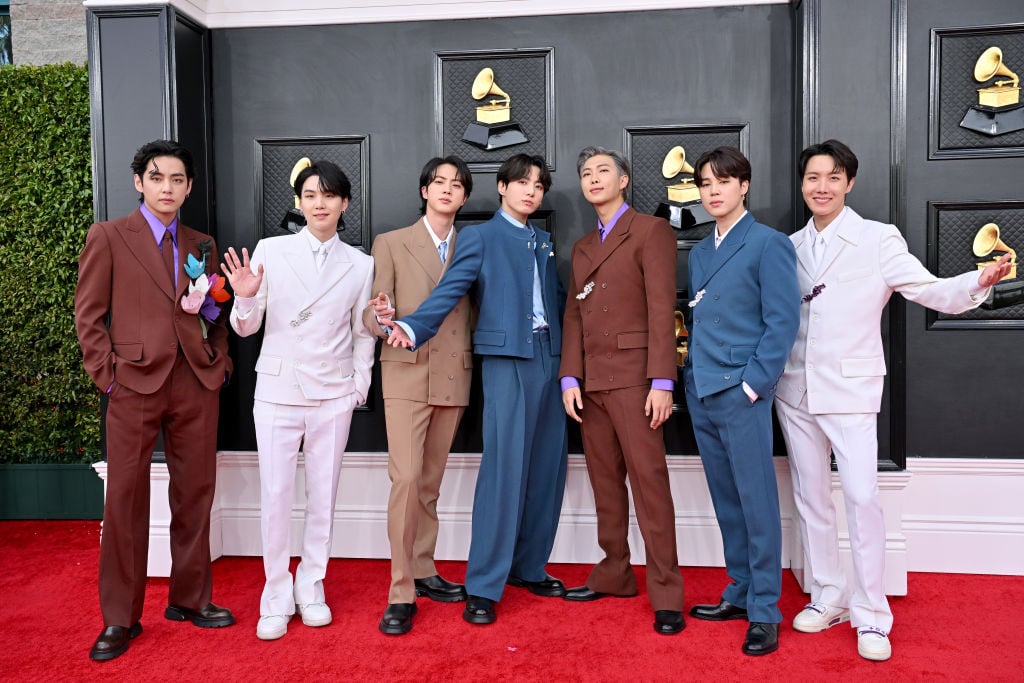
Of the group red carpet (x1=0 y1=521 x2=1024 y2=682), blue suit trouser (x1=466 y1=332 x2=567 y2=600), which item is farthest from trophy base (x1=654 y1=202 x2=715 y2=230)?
red carpet (x1=0 y1=521 x2=1024 y2=682)

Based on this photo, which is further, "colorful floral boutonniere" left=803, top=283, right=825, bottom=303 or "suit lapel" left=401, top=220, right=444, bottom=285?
"suit lapel" left=401, top=220, right=444, bottom=285

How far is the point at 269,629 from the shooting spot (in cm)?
271

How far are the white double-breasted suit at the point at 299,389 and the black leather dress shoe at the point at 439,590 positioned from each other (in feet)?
1.46

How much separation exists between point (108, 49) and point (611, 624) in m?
3.32

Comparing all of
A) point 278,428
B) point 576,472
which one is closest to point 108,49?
point 278,428

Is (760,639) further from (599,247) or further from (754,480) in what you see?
(599,247)

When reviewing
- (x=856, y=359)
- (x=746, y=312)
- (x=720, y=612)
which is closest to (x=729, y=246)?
(x=746, y=312)

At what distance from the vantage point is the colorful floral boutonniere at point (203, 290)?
2.74 metres

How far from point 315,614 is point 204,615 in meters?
0.44

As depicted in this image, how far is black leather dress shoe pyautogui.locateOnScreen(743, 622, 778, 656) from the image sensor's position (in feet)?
8.39

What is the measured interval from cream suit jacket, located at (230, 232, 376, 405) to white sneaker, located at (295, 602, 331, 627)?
80cm

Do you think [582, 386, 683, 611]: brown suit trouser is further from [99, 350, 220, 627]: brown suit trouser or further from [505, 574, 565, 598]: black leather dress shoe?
[99, 350, 220, 627]: brown suit trouser

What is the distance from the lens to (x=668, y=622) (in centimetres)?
274

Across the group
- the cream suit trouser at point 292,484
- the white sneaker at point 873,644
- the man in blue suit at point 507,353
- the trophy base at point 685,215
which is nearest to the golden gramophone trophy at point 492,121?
the man in blue suit at point 507,353
